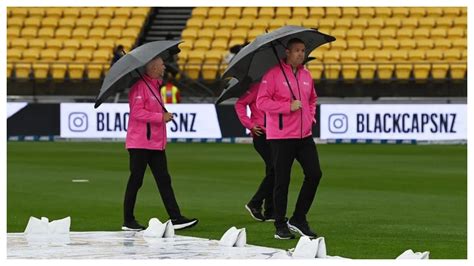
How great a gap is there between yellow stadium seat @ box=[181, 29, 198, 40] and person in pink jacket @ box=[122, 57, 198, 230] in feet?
83.0

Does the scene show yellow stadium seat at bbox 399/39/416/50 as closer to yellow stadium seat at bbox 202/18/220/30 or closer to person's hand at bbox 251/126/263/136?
yellow stadium seat at bbox 202/18/220/30

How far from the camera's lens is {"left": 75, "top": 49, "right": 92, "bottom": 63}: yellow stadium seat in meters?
37.5

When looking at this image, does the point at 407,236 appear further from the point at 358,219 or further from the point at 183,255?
the point at 183,255

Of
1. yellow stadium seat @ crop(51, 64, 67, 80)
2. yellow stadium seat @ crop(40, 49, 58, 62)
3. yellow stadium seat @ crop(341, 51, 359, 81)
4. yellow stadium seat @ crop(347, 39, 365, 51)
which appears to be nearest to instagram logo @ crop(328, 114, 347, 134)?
yellow stadium seat @ crop(341, 51, 359, 81)

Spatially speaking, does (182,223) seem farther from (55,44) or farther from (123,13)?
(123,13)

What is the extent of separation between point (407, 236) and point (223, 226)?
79.9 inches

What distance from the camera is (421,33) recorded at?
3747 centimetres

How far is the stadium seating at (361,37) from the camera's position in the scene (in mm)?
35719

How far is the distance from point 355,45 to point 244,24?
3285 millimetres

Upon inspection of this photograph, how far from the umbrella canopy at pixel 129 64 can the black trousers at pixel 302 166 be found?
1.40 metres

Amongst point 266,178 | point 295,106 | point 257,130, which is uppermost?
point 295,106

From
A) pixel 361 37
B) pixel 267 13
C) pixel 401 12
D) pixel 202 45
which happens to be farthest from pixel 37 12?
pixel 401 12
